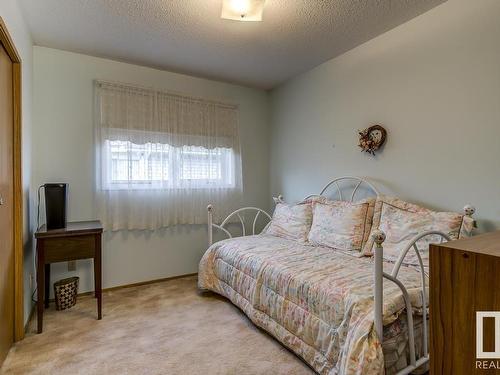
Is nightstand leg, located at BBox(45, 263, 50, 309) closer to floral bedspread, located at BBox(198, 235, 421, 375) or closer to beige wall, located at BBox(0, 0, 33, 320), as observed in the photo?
beige wall, located at BBox(0, 0, 33, 320)

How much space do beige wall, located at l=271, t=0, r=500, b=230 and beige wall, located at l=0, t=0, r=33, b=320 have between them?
8.49 feet

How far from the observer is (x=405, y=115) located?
2.35 meters

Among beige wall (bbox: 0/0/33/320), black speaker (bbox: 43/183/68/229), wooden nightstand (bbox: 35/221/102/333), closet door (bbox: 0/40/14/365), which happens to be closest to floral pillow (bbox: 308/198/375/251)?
wooden nightstand (bbox: 35/221/102/333)

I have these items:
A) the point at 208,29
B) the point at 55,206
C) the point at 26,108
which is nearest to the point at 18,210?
the point at 55,206

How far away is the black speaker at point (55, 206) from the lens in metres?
2.32

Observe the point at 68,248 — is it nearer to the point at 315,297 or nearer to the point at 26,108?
the point at 26,108

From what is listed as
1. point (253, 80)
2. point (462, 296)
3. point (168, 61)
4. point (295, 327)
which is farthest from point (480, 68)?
point (168, 61)

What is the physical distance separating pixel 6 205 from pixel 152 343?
1274 mm

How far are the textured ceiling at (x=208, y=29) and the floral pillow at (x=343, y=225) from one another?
143cm

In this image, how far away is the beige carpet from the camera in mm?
1712

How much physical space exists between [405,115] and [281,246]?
1474 millimetres

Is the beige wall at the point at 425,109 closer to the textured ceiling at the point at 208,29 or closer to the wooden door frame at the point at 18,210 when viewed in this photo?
the textured ceiling at the point at 208,29

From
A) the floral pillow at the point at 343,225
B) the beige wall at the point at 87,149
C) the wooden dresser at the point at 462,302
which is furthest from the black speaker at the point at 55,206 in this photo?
the wooden dresser at the point at 462,302

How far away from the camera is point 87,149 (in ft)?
9.39
